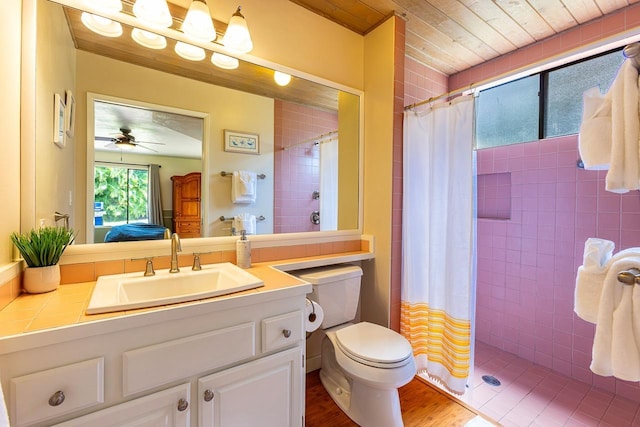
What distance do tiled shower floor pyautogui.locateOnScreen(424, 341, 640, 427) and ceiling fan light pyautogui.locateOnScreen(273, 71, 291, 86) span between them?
2232mm

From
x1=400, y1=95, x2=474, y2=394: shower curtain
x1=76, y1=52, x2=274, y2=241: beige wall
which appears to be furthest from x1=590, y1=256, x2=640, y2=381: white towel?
x1=76, y1=52, x2=274, y2=241: beige wall

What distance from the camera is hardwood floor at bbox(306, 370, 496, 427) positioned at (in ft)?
5.05

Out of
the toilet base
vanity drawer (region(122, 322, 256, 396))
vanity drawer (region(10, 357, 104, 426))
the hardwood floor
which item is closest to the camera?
vanity drawer (region(10, 357, 104, 426))

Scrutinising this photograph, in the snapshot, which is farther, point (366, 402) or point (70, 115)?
point (366, 402)

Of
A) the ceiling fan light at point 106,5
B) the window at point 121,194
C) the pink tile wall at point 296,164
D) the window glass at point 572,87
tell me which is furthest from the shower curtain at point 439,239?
the ceiling fan light at point 106,5

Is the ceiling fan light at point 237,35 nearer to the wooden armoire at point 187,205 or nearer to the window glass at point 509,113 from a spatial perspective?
the wooden armoire at point 187,205

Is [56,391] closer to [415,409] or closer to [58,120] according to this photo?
[58,120]

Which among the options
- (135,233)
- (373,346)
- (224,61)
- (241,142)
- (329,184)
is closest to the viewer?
(135,233)

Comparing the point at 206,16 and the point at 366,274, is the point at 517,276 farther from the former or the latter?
the point at 206,16

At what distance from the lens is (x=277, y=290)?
43.8 inches

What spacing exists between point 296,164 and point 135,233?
3.37ft

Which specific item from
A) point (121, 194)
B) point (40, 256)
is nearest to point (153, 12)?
point (121, 194)

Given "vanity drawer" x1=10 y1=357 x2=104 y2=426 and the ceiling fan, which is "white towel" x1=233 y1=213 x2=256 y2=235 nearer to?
the ceiling fan

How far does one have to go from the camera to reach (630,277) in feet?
3.27
